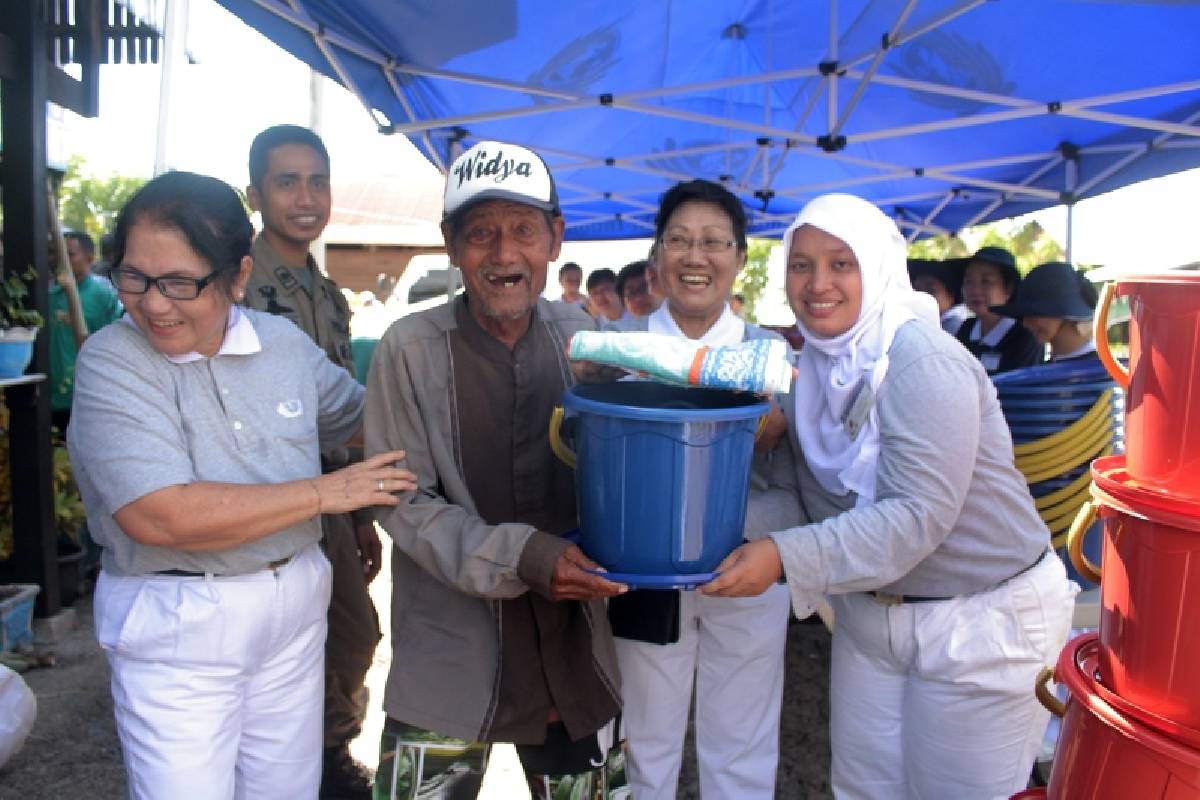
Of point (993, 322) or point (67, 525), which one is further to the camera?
point (993, 322)

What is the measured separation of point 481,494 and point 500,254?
54cm

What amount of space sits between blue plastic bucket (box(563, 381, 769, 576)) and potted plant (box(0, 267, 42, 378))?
135 inches

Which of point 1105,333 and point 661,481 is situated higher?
point 1105,333

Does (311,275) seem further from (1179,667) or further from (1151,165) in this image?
(1151,165)

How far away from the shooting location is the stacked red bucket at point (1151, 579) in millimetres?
1198

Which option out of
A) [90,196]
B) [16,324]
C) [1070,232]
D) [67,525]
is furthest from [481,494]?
[90,196]

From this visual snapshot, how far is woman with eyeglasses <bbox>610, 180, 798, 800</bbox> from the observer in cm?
261

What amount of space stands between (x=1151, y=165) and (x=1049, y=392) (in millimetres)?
4631

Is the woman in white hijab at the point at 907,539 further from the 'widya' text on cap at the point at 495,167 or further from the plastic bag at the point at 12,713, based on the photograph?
the plastic bag at the point at 12,713

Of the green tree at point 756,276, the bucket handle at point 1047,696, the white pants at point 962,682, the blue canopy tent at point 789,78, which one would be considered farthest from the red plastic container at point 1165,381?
the green tree at point 756,276

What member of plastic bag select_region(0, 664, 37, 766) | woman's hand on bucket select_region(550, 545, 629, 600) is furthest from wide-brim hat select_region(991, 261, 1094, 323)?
plastic bag select_region(0, 664, 37, 766)

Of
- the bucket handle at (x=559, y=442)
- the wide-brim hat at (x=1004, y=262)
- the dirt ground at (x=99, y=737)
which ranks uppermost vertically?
the wide-brim hat at (x=1004, y=262)

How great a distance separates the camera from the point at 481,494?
2037mm

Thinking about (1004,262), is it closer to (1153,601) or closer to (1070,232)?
(1070,232)
